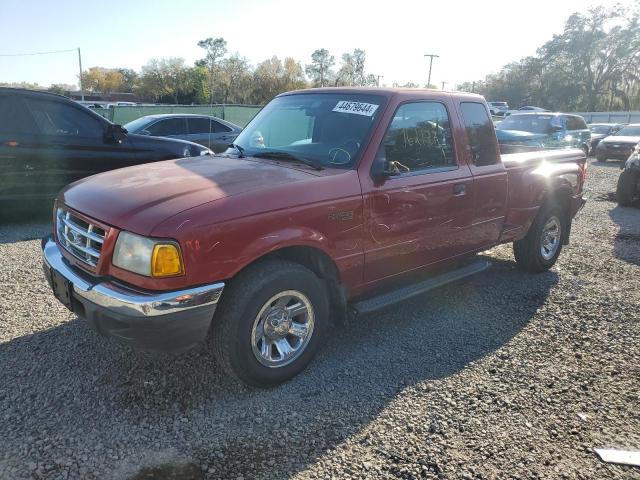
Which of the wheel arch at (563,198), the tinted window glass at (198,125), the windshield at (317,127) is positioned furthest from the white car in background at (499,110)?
the windshield at (317,127)

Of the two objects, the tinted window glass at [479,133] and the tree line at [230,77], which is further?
the tree line at [230,77]

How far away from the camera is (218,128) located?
12727 mm

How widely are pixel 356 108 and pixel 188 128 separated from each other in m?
9.31

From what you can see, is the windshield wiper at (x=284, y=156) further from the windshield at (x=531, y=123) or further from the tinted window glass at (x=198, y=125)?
the windshield at (x=531, y=123)

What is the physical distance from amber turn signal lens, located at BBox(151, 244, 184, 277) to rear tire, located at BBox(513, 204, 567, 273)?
4.18 metres

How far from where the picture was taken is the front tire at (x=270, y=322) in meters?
2.89

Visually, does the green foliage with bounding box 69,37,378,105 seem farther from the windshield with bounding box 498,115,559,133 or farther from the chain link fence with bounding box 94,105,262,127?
the windshield with bounding box 498,115,559,133

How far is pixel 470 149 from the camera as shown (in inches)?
171

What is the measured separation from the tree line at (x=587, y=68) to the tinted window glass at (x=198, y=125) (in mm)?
61313

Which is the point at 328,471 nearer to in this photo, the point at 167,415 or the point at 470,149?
the point at 167,415

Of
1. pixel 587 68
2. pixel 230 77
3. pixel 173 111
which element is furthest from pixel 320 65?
pixel 173 111

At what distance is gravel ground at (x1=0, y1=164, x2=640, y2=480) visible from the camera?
257 centimetres

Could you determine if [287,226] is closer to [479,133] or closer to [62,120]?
[479,133]

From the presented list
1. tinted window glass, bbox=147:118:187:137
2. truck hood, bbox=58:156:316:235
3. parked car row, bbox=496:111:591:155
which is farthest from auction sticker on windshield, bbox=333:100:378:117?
parked car row, bbox=496:111:591:155
